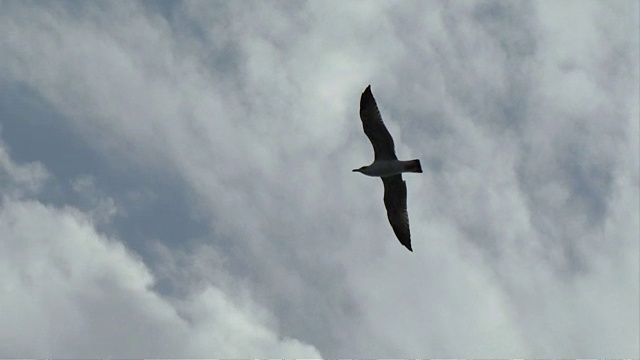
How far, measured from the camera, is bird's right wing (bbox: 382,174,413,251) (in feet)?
130

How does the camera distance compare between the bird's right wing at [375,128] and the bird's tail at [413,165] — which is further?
the bird's tail at [413,165]

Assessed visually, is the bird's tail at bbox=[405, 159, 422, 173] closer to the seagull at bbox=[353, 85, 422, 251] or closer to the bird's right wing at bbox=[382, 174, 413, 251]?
the seagull at bbox=[353, 85, 422, 251]

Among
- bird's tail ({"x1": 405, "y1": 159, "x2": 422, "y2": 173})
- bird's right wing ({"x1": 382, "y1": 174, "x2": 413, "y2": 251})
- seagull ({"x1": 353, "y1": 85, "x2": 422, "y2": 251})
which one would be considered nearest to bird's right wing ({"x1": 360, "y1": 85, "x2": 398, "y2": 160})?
seagull ({"x1": 353, "y1": 85, "x2": 422, "y2": 251})

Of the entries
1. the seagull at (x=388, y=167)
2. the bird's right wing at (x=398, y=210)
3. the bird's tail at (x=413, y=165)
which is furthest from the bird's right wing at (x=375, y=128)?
the bird's right wing at (x=398, y=210)

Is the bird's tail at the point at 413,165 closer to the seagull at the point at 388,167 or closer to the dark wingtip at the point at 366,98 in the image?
the seagull at the point at 388,167

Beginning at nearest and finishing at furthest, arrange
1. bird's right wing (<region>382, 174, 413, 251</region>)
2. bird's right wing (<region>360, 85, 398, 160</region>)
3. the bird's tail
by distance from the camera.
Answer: bird's right wing (<region>360, 85, 398, 160</region>)
the bird's tail
bird's right wing (<region>382, 174, 413, 251</region>)

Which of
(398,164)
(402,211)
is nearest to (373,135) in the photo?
(398,164)

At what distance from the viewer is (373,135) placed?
37.1 meters

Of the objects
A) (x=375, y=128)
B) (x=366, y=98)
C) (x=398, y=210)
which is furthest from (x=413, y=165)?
(x=366, y=98)

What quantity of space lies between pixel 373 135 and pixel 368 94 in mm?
2336

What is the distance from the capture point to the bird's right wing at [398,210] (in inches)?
1561

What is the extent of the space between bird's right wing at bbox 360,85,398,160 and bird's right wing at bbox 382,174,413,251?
2613mm

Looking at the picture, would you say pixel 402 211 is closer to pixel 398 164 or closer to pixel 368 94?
pixel 398 164

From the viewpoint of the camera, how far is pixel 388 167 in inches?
1478
